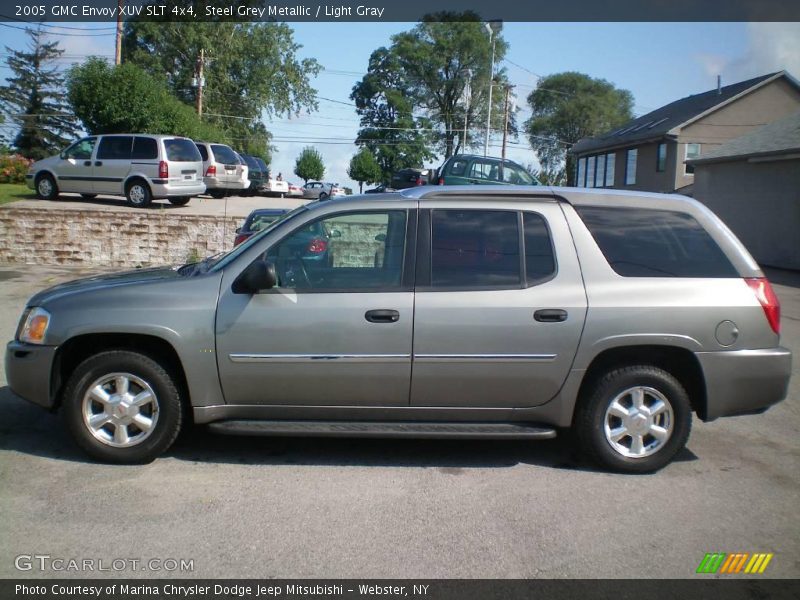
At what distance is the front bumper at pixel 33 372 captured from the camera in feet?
16.8

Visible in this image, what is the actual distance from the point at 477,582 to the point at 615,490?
5.35ft

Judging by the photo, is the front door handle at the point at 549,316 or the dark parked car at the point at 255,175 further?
the dark parked car at the point at 255,175

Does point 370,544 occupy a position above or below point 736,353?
below

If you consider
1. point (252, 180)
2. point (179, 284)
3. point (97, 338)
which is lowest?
point (97, 338)

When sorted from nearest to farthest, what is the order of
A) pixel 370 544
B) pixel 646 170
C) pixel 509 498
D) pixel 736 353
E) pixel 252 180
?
pixel 370 544
pixel 509 498
pixel 736 353
pixel 252 180
pixel 646 170

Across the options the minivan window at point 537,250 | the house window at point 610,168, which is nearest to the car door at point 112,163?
the minivan window at point 537,250

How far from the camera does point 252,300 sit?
16.7 ft

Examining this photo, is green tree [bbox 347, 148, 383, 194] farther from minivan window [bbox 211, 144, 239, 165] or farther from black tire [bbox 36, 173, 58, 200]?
black tire [bbox 36, 173, 58, 200]

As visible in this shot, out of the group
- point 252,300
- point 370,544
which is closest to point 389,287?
point 252,300

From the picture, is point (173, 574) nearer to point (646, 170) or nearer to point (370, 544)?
point (370, 544)

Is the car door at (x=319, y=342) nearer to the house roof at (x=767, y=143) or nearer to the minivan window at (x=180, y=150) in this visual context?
the minivan window at (x=180, y=150)

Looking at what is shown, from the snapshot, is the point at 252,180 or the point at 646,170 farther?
the point at 646,170

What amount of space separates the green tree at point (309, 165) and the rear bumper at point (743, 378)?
61.9 meters

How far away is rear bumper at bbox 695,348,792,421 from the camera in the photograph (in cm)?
520
